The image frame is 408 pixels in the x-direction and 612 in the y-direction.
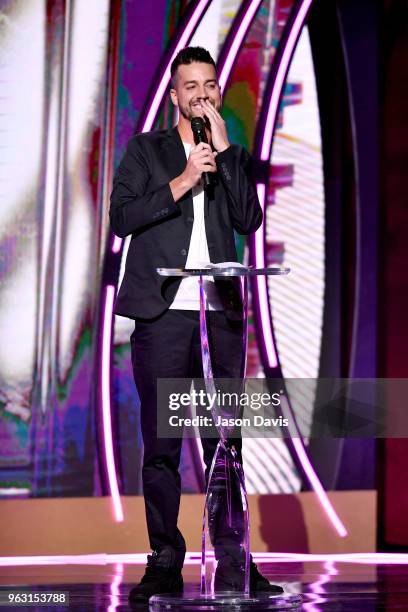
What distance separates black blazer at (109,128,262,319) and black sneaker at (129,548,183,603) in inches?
24.8

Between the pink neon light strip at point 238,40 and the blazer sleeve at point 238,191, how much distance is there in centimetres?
135

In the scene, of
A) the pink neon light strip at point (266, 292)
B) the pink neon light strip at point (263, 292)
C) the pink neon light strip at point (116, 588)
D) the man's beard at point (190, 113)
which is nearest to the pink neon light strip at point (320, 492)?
the pink neon light strip at point (266, 292)

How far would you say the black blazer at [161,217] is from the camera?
9.04ft

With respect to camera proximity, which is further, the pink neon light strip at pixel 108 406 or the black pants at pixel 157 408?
the pink neon light strip at pixel 108 406

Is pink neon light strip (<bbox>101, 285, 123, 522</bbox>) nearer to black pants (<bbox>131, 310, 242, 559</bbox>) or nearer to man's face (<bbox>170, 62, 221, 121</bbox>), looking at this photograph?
black pants (<bbox>131, 310, 242, 559</bbox>)

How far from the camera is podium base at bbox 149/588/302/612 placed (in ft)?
7.94

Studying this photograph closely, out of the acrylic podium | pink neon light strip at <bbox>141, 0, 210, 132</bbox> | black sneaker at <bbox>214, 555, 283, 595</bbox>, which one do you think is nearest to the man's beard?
the acrylic podium

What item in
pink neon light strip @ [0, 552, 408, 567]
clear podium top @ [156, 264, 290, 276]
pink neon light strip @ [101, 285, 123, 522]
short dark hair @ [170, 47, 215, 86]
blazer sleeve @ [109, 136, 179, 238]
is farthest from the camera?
pink neon light strip @ [101, 285, 123, 522]

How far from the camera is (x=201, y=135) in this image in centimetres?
261

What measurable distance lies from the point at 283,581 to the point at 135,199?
1.29 meters

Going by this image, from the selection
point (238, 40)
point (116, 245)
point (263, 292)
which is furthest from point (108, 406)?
point (238, 40)

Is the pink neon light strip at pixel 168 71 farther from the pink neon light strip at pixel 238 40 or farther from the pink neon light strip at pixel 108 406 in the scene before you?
the pink neon light strip at pixel 108 406

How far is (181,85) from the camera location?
2.83 meters

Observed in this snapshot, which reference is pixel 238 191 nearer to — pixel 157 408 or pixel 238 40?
pixel 157 408
